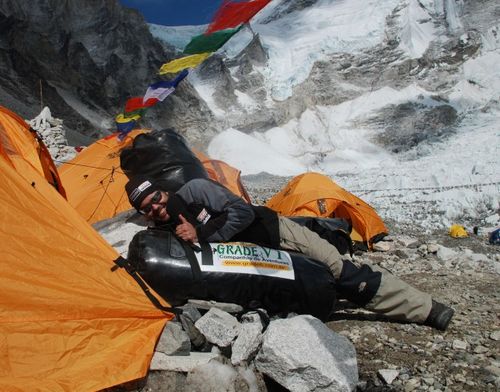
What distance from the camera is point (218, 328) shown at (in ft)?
9.62

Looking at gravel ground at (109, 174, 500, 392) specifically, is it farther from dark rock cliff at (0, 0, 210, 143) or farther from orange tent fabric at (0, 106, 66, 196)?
dark rock cliff at (0, 0, 210, 143)

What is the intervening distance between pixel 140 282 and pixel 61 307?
53cm

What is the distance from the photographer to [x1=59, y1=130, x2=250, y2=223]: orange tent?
22.0ft

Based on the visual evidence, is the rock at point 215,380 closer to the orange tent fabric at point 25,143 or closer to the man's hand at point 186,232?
the man's hand at point 186,232

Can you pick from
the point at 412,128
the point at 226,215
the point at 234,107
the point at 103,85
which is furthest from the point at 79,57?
the point at 226,215

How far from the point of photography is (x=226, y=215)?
341cm

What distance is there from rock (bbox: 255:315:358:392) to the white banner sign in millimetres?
576

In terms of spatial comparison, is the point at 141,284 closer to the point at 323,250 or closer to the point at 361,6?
the point at 323,250

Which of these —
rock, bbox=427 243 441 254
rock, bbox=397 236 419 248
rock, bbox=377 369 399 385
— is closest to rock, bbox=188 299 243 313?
rock, bbox=377 369 399 385

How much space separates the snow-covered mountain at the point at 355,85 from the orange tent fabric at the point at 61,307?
28703 millimetres

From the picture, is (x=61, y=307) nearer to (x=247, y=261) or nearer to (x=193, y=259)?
(x=193, y=259)

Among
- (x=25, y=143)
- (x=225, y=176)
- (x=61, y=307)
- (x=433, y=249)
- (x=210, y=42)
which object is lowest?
(x=433, y=249)

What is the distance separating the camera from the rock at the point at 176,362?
260 centimetres

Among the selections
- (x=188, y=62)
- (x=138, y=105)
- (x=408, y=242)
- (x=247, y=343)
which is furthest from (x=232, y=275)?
(x=138, y=105)
